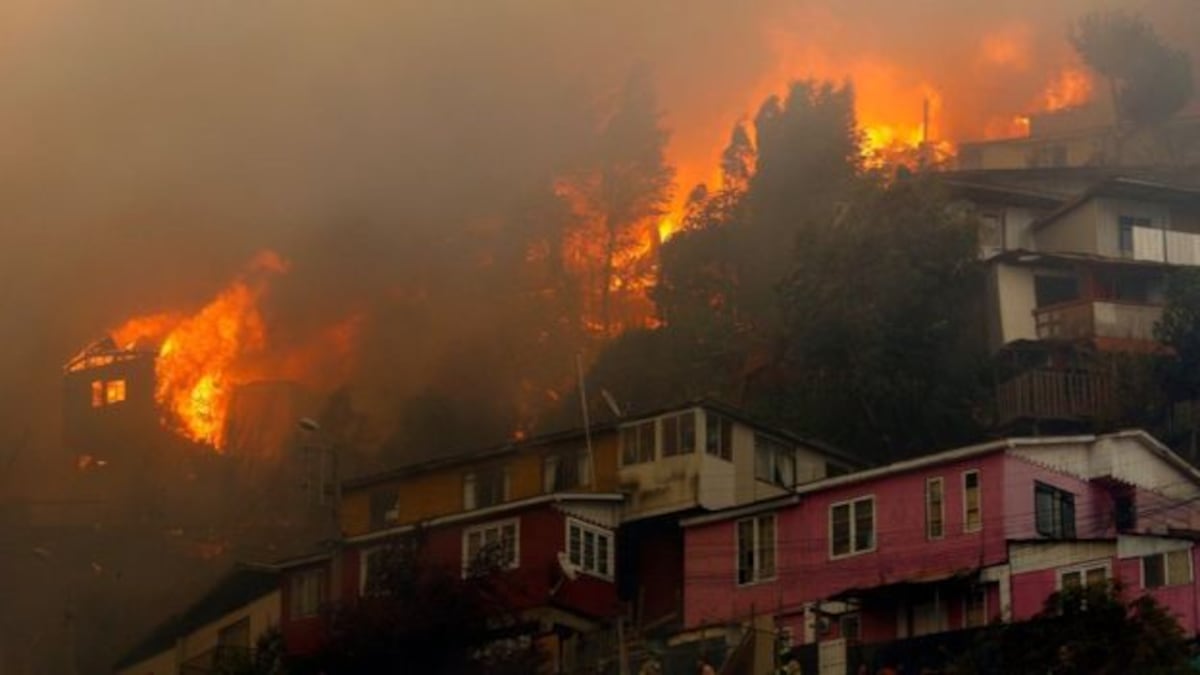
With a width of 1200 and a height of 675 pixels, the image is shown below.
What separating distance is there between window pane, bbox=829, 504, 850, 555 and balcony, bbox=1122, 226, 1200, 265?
856 inches

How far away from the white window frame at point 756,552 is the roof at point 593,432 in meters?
6.07

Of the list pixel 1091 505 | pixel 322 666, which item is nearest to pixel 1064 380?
pixel 1091 505

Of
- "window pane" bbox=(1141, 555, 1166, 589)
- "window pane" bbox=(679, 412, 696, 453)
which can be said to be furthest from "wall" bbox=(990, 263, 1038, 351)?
"window pane" bbox=(1141, 555, 1166, 589)

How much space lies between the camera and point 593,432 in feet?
252

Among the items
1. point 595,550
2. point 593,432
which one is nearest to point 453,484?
point 593,432

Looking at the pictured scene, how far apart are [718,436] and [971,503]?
14.0m

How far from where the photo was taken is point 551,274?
110m

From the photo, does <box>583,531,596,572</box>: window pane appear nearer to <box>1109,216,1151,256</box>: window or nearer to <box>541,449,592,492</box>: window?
<box>541,449,592,492</box>: window

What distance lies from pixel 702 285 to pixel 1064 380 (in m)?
21.3

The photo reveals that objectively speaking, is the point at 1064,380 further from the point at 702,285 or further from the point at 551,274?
the point at 551,274

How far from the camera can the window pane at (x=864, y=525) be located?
2547 inches

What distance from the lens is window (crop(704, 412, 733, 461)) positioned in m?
74.2

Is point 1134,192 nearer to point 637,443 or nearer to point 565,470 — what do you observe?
point 637,443

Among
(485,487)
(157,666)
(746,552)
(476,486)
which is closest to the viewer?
(746,552)
